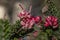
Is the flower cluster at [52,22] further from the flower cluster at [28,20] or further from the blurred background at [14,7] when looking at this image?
the blurred background at [14,7]

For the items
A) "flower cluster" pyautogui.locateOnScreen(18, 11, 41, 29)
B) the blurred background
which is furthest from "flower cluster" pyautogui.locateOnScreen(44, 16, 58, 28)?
the blurred background

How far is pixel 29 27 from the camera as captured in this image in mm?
945

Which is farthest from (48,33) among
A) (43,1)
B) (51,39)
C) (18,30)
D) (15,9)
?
(15,9)

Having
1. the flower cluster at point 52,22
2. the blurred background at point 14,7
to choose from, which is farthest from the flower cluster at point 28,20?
the blurred background at point 14,7

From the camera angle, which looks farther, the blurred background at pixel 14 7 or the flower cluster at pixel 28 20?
the blurred background at pixel 14 7

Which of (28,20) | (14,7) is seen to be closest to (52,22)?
(28,20)

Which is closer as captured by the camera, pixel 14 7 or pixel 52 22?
pixel 52 22

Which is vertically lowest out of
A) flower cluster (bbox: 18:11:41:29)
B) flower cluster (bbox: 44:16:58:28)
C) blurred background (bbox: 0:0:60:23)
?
flower cluster (bbox: 44:16:58:28)

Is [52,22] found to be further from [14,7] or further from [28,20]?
[14,7]

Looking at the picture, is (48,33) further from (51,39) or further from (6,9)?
(6,9)

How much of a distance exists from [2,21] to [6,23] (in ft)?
0.08

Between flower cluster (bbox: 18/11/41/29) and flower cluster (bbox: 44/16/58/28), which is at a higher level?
flower cluster (bbox: 18/11/41/29)

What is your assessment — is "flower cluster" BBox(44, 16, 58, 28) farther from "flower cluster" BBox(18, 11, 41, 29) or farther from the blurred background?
the blurred background

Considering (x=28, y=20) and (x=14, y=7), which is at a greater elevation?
(x=14, y=7)
